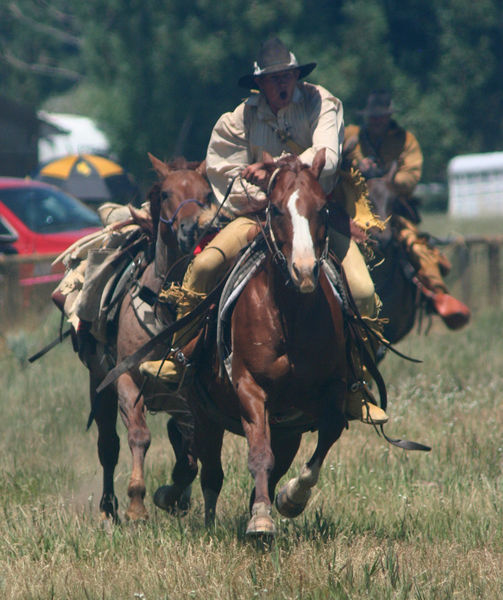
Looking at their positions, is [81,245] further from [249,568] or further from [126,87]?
[126,87]

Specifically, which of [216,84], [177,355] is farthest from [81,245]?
[216,84]

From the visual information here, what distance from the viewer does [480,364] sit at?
11.9m

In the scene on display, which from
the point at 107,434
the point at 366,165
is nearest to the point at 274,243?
the point at 107,434

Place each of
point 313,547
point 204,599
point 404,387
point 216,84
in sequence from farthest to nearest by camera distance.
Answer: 1. point 216,84
2. point 404,387
3. point 313,547
4. point 204,599

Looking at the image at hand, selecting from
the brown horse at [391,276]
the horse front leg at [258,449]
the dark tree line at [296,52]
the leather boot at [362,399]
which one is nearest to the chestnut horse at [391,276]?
the brown horse at [391,276]

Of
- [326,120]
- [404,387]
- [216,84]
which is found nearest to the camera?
[326,120]

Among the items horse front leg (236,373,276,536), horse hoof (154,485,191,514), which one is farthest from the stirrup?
horse hoof (154,485,191,514)

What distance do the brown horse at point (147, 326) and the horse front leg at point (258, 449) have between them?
1.21m

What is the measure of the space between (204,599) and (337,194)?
9.21ft

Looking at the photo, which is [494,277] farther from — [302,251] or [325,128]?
[302,251]

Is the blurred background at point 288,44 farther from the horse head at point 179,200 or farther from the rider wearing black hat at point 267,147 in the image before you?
the rider wearing black hat at point 267,147

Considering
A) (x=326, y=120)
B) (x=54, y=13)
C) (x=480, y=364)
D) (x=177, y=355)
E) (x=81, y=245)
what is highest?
(x=54, y=13)

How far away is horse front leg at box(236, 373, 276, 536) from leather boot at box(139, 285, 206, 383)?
88 centimetres

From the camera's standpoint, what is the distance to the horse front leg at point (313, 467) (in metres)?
5.70
